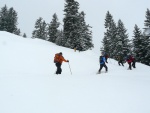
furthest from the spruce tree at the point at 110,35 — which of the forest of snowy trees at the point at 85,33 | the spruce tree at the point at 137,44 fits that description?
the spruce tree at the point at 137,44

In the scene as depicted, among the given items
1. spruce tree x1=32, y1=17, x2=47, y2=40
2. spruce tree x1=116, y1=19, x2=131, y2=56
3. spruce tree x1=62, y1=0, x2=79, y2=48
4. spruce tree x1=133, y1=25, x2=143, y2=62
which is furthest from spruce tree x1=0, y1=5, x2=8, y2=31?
spruce tree x1=133, y1=25, x2=143, y2=62

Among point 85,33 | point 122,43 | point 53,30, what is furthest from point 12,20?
point 122,43

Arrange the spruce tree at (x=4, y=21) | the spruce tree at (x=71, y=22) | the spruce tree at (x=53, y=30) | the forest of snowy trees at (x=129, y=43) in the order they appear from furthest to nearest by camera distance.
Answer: the spruce tree at (x=4, y=21)
the spruce tree at (x=53, y=30)
the forest of snowy trees at (x=129, y=43)
the spruce tree at (x=71, y=22)

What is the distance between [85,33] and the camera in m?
46.5

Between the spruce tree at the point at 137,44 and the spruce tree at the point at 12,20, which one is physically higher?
the spruce tree at the point at 12,20

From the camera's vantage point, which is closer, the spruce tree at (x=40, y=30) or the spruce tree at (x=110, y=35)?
the spruce tree at (x=110, y=35)

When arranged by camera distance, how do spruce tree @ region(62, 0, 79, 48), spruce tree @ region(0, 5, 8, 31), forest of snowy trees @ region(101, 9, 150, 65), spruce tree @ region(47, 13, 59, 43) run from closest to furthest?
1. spruce tree @ region(62, 0, 79, 48)
2. forest of snowy trees @ region(101, 9, 150, 65)
3. spruce tree @ region(47, 13, 59, 43)
4. spruce tree @ region(0, 5, 8, 31)

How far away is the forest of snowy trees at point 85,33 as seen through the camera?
3622 cm

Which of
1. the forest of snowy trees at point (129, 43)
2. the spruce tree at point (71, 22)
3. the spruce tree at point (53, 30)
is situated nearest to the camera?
the spruce tree at point (71, 22)

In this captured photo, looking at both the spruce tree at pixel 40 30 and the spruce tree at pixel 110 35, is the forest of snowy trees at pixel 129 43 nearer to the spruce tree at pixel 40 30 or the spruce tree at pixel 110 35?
the spruce tree at pixel 110 35

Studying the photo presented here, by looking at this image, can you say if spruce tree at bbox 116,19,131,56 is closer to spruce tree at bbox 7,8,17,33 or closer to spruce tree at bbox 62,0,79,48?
spruce tree at bbox 62,0,79,48

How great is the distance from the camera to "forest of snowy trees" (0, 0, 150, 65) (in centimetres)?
3622

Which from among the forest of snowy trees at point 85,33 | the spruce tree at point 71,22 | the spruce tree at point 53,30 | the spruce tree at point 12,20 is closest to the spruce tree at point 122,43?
the forest of snowy trees at point 85,33

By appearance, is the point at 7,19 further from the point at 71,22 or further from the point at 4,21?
the point at 71,22
